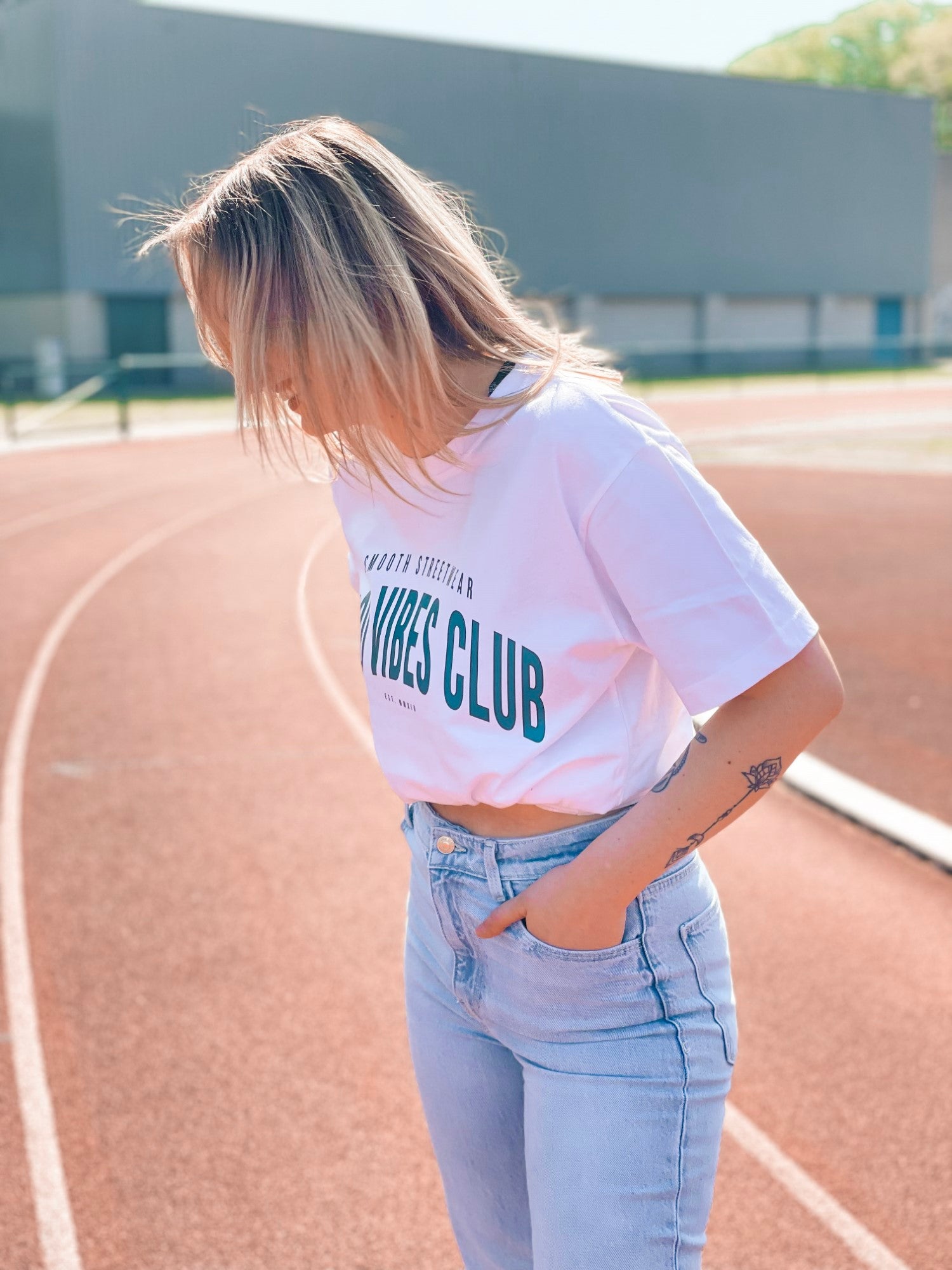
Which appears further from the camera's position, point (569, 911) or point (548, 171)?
point (548, 171)

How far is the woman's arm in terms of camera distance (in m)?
1.47

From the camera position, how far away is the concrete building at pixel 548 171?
117 feet

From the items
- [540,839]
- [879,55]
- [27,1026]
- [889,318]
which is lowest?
A: [27,1026]

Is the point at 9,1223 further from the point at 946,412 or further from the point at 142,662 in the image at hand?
the point at 946,412

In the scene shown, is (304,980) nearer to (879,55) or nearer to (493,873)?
(493,873)

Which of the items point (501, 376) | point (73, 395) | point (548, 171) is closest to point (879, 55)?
point (548, 171)

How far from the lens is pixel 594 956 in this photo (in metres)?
1.57

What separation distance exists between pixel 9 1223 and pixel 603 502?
111 inches

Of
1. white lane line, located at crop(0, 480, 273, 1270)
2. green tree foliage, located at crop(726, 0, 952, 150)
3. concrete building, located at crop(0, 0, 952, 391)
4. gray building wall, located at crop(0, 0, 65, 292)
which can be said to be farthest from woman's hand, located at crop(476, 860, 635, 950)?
green tree foliage, located at crop(726, 0, 952, 150)

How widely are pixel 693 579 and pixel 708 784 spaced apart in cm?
24

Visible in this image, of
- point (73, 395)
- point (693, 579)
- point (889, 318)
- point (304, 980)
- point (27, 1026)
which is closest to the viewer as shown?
point (693, 579)

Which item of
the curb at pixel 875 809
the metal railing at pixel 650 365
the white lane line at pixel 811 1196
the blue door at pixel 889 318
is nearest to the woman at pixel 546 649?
the white lane line at pixel 811 1196

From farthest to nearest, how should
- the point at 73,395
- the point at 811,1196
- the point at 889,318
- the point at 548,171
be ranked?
the point at 889,318 < the point at 548,171 < the point at 73,395 < the point at 811,1196

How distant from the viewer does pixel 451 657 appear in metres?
1.59
